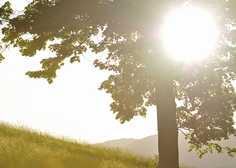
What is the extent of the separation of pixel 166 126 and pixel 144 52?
396 centimetres

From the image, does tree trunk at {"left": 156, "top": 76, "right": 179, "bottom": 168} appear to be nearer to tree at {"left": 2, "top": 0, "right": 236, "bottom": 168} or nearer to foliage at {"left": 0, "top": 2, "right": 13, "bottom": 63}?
tree at {"left": 2, "top": 0, "right": 236, "bottom": 168}

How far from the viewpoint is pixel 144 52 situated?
33.8 ft

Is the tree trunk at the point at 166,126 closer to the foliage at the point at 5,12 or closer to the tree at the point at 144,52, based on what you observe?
the tree at the point at 144,52

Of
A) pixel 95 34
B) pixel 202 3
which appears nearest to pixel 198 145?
pixel 202 3

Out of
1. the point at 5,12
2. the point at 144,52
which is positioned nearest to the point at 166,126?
the point at 144,52

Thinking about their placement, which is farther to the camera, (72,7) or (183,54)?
(183,54)

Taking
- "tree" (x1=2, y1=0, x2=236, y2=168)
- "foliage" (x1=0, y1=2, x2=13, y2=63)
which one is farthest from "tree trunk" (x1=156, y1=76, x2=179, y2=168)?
"foliage" (x1=0, y1=2, x2=13, y2=63)

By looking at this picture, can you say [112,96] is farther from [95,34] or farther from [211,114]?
[211,114]

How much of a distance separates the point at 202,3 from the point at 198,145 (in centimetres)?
864

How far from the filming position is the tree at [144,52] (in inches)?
389

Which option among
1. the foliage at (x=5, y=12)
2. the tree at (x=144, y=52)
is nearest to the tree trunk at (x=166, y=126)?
the tree at (x=144, y=52)

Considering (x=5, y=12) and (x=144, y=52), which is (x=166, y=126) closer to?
(x=144, y=52)

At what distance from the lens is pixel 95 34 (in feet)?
44.7

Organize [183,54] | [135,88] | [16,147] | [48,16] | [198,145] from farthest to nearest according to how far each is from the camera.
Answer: [135,88] → [198,145] → [16,147] → [183,54] → [48,16]
